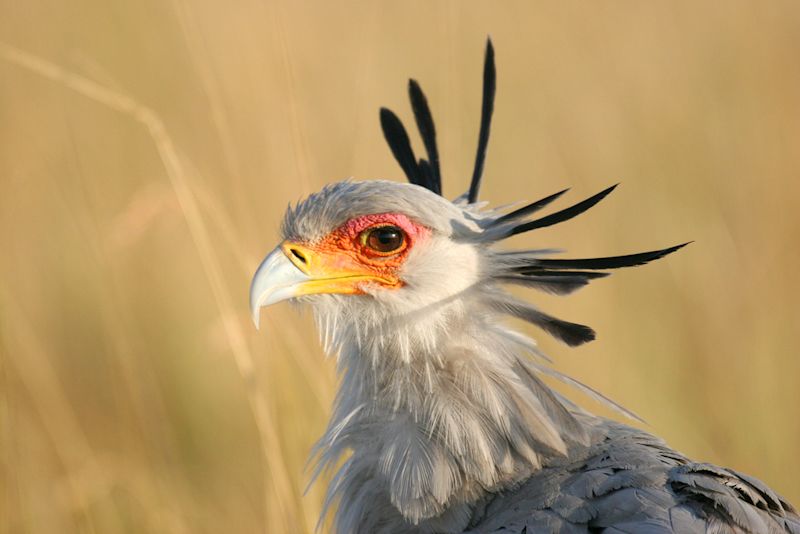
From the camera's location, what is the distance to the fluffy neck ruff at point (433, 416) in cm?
292

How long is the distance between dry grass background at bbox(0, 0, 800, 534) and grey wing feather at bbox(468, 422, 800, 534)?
1110mm

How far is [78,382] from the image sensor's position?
595cm

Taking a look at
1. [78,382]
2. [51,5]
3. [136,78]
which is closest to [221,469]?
[78,382]

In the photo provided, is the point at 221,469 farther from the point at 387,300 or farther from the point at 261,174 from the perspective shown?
the point at 387,300

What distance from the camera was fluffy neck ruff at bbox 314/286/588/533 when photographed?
9.58 ft

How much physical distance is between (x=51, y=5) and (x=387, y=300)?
4.98 m

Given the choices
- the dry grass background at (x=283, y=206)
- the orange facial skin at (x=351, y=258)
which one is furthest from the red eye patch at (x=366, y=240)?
the dry grass background at (x=283, y=206)

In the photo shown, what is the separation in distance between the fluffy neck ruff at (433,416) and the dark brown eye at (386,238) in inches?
6.9

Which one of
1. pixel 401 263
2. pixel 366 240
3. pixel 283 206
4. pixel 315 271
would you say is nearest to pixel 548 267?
pixel 401 263

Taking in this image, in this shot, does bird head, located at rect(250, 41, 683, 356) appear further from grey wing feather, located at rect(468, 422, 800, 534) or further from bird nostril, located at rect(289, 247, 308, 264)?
grey wing feather, located at rect(468, 422, 800, 534)

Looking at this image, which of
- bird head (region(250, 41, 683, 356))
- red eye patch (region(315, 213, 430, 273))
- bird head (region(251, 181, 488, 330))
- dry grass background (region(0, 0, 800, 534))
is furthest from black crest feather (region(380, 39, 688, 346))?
dry grass background (region(0, 0, 800, 534))

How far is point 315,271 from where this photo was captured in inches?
123

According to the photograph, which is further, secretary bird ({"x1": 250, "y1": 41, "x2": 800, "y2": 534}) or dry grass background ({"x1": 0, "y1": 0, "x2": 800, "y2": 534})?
dry grass background ({"x1": 0, "y1": 0, "x2": 800, "y2": 534})

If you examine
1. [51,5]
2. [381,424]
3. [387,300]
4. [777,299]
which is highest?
[51,5]
